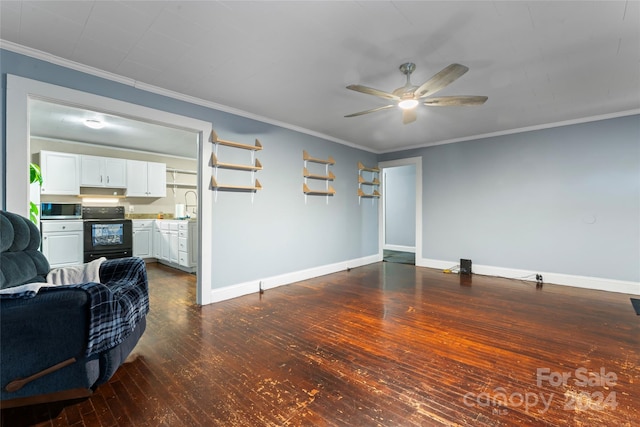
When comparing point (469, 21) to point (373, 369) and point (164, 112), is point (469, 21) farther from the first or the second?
point (164, 112)

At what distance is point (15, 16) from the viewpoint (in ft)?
6.11

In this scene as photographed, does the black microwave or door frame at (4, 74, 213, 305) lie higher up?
door frame at (4, 74, 213, 305)

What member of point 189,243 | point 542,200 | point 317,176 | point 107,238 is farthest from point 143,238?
point 542,200

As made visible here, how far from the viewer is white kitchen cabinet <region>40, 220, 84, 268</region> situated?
15.1 feet

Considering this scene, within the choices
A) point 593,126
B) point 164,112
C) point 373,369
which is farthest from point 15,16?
point 593,126

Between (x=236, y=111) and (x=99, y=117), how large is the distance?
2.06 m

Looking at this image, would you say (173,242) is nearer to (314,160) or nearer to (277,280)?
(277,280)

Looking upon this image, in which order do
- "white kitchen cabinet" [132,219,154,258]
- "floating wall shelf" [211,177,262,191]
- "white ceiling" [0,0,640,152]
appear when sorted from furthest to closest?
"white kitchen cabinet" [132,219,154,258] < "floating wall shelf" [211,177,262,191] < "white ceiling" [0,0,640,152]

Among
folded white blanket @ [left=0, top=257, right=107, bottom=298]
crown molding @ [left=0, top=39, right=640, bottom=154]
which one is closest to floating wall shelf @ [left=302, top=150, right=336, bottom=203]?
crown molding @ [left=0, top=39, right=640, bottom=154]

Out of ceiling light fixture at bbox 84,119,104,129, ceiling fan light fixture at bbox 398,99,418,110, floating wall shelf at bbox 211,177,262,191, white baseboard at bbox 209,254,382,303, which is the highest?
ceiling light fixture at bbox 84,119,104,129

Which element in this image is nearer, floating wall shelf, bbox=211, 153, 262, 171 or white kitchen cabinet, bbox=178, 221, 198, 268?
floating wall shelf, bbox=211, 153, 262, 171

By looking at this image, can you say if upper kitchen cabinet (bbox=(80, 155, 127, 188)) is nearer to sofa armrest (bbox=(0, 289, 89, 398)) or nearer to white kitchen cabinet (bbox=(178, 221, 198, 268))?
white kitchen cabinet (bbox=(178, 221, 198, 268))

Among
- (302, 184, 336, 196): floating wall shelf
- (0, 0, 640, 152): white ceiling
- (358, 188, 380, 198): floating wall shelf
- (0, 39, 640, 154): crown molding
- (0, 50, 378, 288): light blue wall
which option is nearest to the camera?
(0, 0, 640, 152): white ceiling

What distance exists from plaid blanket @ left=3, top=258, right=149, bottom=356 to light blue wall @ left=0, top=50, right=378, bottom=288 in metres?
1.06
